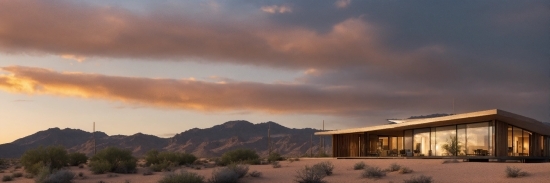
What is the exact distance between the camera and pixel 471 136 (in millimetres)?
32188

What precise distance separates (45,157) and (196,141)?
9080 cm

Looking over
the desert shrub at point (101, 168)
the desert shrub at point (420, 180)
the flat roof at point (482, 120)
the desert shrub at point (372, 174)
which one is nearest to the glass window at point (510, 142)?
the flat roof at point (482, 120)

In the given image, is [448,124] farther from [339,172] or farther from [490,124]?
[339,172]

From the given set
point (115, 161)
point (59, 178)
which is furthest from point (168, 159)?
point (59, 178)

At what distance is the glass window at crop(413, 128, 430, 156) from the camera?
117 feet

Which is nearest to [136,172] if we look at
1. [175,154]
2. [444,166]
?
[175,154]

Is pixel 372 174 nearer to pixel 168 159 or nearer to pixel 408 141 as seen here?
pixel 408 141

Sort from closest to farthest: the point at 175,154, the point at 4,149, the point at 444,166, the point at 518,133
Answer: the point at 444,166 < the point at 518,133 < the point at 175,154 < the point at 4,149

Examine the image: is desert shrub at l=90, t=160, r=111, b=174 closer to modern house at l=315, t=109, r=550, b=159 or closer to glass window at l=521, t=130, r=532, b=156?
modern house at l=315, t=109, r=550, b=159

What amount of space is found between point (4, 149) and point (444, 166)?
114m

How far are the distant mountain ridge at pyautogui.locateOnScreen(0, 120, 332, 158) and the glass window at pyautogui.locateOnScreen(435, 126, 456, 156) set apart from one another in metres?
76.2

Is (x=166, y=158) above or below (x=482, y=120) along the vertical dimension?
below

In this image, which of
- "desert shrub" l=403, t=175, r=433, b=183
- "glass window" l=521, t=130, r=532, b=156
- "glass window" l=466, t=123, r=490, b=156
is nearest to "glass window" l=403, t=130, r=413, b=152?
"glass window" l=466, t=123, r=490, b=156

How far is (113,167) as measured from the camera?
31812 mm
